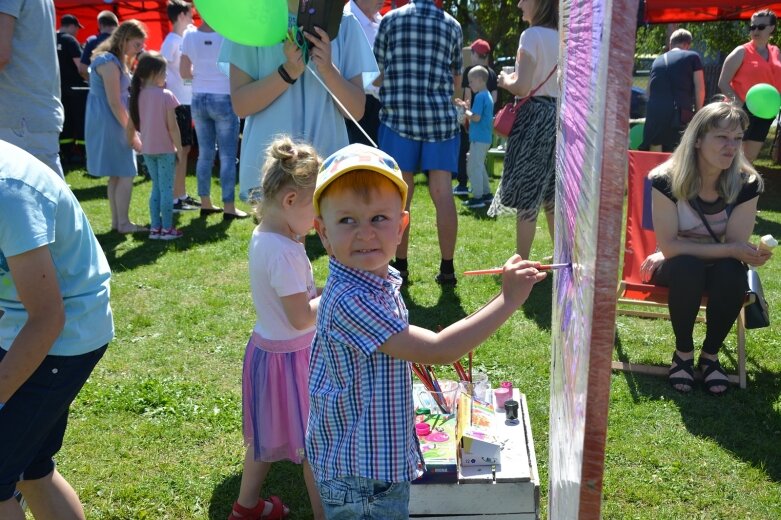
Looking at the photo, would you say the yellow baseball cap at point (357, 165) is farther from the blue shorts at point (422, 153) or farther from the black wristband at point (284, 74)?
the blue shorts at point (422, 153)

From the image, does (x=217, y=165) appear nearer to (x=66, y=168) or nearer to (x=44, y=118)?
(x=66, y=168)

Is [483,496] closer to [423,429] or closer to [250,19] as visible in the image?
[423,429]

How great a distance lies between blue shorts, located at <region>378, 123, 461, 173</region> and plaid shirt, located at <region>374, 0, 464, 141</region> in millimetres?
38

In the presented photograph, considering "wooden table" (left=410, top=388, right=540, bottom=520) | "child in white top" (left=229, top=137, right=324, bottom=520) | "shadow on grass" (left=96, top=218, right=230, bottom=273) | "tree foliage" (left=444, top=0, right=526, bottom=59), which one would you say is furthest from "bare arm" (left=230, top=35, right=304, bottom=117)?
"tree foliage" (left=444, top=0, right=526, bottom=59)

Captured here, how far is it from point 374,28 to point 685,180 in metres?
3.47

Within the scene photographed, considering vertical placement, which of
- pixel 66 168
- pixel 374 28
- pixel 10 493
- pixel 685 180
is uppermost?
pixel 374 28

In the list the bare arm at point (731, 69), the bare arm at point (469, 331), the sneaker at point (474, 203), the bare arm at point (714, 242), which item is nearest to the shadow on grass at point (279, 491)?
the bare arm at point (469, 331)

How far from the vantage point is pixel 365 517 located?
6.01 feet

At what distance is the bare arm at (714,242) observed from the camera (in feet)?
12.4

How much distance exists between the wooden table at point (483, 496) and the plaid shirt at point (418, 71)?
2.89 m

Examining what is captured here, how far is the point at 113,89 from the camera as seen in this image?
6.64 meters

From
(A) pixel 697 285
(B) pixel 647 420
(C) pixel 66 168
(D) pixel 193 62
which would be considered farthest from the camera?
(C) pixel 66 168

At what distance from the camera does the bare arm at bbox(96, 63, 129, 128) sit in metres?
6.57

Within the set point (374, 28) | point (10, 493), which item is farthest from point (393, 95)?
point (10, 493)
